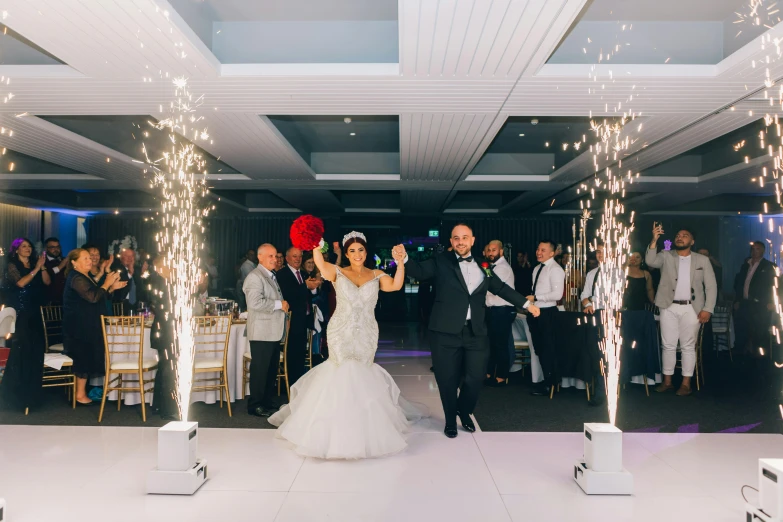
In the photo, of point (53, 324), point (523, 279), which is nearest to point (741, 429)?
point (523, 279)

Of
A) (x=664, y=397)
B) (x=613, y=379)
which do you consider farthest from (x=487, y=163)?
(x=613, y=379)

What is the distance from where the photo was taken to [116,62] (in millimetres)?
4102

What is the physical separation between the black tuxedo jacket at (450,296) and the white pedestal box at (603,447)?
1239 mm

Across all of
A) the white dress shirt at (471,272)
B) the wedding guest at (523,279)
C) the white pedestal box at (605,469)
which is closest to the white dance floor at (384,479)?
the white pedestal box at (605,469)

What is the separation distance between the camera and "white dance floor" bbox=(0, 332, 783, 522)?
2830 mm

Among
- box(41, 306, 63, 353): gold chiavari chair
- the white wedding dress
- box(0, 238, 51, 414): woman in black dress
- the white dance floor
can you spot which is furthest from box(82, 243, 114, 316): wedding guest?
the white wedding dress

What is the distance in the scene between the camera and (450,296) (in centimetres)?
408

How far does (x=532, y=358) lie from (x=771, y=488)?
3.47 m

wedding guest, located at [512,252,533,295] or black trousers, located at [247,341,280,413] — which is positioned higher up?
wedding guest, located at [512,252,533,295]

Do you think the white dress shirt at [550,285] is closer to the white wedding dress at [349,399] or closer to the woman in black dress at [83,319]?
the white wedding dress at [349,399]

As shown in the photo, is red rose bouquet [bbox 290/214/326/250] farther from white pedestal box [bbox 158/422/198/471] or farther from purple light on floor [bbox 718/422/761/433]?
purple light on floor [bbox 718/422/761/433]

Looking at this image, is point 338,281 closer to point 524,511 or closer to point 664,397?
point 524,511

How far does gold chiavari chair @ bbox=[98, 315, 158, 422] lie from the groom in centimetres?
257

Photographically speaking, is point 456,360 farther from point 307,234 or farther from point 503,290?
point 307,234
